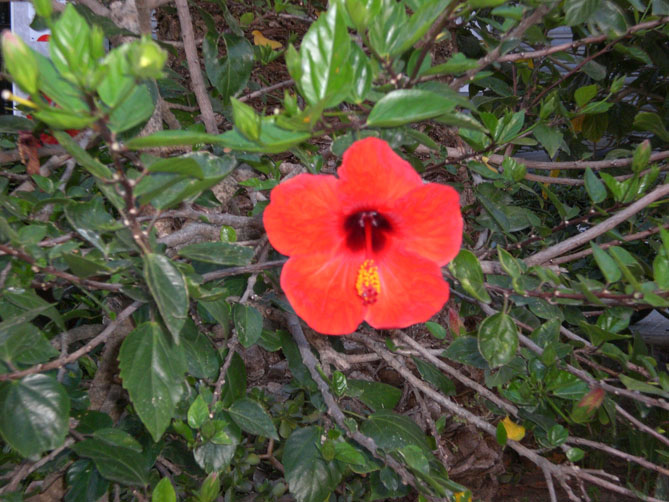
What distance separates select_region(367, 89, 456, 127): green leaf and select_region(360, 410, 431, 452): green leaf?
0.70 m

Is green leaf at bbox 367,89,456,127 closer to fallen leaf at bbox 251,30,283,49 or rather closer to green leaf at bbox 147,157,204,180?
green leaf at bbox 147,157,204,180

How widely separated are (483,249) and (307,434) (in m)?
0.74

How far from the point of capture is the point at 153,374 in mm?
673

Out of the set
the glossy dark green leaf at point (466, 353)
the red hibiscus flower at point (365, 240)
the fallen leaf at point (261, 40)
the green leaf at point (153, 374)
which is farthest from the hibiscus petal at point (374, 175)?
the fallen leaf at point (261, 40)

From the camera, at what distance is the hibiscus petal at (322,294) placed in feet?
2.39

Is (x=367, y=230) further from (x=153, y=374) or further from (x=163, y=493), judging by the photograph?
(x=163, y=493)

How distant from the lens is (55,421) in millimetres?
694

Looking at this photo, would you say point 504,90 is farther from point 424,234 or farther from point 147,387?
point 147,387

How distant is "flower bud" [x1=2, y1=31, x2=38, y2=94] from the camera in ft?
1.35

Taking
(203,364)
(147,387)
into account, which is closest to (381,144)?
(147,387)

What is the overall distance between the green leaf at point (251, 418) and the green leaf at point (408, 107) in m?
0.63

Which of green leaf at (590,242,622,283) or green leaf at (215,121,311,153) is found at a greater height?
green leaf at (215,121,311,153)

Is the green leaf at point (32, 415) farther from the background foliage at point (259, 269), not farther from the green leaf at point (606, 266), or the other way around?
the green leaf at point (606, 266)

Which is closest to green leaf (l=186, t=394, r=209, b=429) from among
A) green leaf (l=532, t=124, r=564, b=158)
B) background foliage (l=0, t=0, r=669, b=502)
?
background foliage (l=0, t=0, r=669, b=502)
